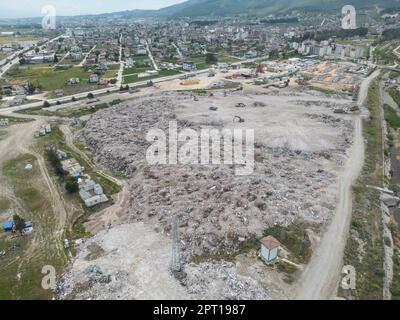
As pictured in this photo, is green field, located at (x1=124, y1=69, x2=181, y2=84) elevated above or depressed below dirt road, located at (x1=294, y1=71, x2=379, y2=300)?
above

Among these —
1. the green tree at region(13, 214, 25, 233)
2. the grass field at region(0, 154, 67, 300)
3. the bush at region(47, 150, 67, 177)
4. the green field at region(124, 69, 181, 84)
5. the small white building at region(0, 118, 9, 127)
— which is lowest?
the grass field at region(0, 154, 67, 300)

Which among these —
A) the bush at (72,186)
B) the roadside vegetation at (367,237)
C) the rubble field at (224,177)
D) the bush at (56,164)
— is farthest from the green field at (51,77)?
the roadside vegetation at (367,237)

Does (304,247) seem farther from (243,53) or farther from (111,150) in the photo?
(243,53)

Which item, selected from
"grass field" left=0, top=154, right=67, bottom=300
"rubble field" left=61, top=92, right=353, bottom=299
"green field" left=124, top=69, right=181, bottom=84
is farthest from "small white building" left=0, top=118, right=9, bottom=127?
"green field" left=124, top=69, right=181, bottom=84

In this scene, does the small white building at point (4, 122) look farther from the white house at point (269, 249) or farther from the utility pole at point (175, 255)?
the white house at point (269, 249)

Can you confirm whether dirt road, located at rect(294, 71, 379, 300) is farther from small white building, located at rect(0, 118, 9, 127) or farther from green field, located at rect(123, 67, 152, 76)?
green field, located at rect(123, 67, 152, 76)

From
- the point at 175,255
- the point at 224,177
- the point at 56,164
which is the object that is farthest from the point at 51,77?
the point at 175,255
